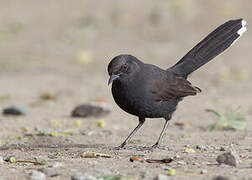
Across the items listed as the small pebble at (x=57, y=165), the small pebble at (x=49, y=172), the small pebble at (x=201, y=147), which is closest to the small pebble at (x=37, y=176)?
the small pebble at (x=49, y=172)

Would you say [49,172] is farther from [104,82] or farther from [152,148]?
[104,82]

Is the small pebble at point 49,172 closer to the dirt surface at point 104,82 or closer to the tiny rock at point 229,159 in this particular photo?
the dirt surface at point 104,82

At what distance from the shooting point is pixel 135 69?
21.5 ft

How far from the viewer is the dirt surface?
561cm

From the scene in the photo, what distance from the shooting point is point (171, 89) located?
695 cm

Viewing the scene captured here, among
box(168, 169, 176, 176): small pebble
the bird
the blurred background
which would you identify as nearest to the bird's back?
the bird

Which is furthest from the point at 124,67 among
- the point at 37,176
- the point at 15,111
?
the point at 15,111

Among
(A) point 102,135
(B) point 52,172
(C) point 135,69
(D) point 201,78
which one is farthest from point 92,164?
(D) point 201,78

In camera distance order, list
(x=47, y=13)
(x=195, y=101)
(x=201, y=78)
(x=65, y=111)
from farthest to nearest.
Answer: (x=47, y=13)
(x=201, y=78)
(x=195, y=101)
(x=65, y=111)

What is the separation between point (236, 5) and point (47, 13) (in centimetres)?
614

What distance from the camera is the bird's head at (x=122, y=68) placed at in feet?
20.7

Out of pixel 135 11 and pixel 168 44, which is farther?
pixel 135 11

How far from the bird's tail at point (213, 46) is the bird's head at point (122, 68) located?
1.25m

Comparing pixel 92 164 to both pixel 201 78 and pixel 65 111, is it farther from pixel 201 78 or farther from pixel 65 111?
pixel 201 78
